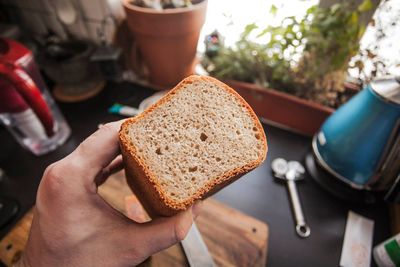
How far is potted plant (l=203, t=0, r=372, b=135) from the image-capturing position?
2.40 ft

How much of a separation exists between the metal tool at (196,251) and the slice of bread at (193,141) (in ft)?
0.77

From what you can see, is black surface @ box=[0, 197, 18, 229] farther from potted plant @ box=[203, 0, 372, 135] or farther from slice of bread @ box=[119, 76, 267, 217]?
potted plant @ box=[203, 0, 372, 135]

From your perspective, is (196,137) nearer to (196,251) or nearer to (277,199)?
(196,251)

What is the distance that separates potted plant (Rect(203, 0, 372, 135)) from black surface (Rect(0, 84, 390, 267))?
13 cm

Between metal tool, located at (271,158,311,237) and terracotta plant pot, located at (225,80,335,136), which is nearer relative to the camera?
metal tool, located at (271,158,311,237)

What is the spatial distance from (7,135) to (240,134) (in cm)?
101

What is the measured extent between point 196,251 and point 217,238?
74mm

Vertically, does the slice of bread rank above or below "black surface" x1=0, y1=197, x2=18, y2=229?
above

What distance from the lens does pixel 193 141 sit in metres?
0.43

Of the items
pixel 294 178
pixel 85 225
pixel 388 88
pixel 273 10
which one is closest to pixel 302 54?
pixel 273 10

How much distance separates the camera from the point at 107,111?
3.34 feet

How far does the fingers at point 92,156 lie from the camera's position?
447 mm

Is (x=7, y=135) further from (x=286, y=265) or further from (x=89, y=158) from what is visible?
(x=286, y=265)

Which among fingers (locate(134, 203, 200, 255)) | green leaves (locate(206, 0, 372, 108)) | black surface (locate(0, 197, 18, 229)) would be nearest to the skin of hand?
fingers (locate(134, 203, 200, 255))
